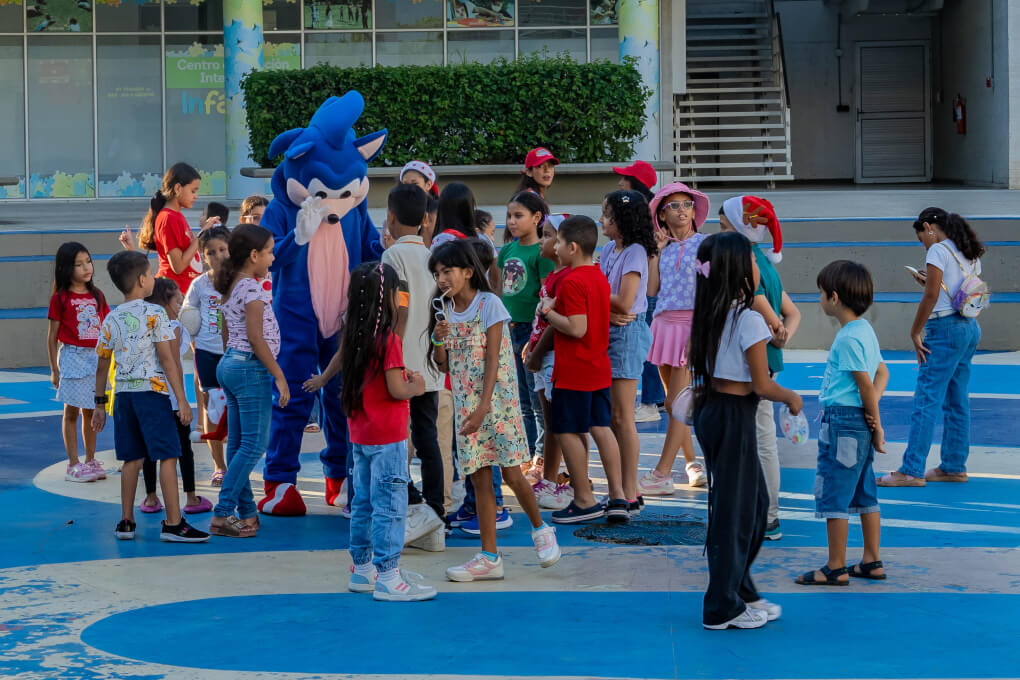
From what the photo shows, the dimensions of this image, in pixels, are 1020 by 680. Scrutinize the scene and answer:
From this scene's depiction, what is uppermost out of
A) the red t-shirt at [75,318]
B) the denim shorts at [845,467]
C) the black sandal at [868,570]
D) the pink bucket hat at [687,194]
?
the pink bucket hat at [687,194]

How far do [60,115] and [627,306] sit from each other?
19.2m

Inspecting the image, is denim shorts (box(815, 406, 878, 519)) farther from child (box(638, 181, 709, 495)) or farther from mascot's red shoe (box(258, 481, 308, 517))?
mascot's red shoe (box(258, 481, 308, 517))

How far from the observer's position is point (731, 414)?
4.95 m

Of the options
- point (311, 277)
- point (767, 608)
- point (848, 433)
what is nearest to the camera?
point (767, 608)

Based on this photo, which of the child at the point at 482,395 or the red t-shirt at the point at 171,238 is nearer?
the child at the point at 482,395

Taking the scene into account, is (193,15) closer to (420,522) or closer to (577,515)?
(577,515)

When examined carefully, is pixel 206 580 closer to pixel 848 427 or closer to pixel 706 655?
pixel 706 655

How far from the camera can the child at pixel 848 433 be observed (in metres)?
5.46

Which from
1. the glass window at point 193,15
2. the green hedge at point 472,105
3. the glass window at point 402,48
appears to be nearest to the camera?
the green hedge at point 472,105

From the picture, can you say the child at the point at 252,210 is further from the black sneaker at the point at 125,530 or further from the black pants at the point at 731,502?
the black pants at the point at 731,502

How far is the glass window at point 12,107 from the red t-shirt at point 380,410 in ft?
65.1

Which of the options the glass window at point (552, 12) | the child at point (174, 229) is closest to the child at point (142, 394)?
the child at point (174, 229)

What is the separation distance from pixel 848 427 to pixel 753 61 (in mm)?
20966

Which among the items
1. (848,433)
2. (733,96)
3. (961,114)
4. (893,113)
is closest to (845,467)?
(848,433)
